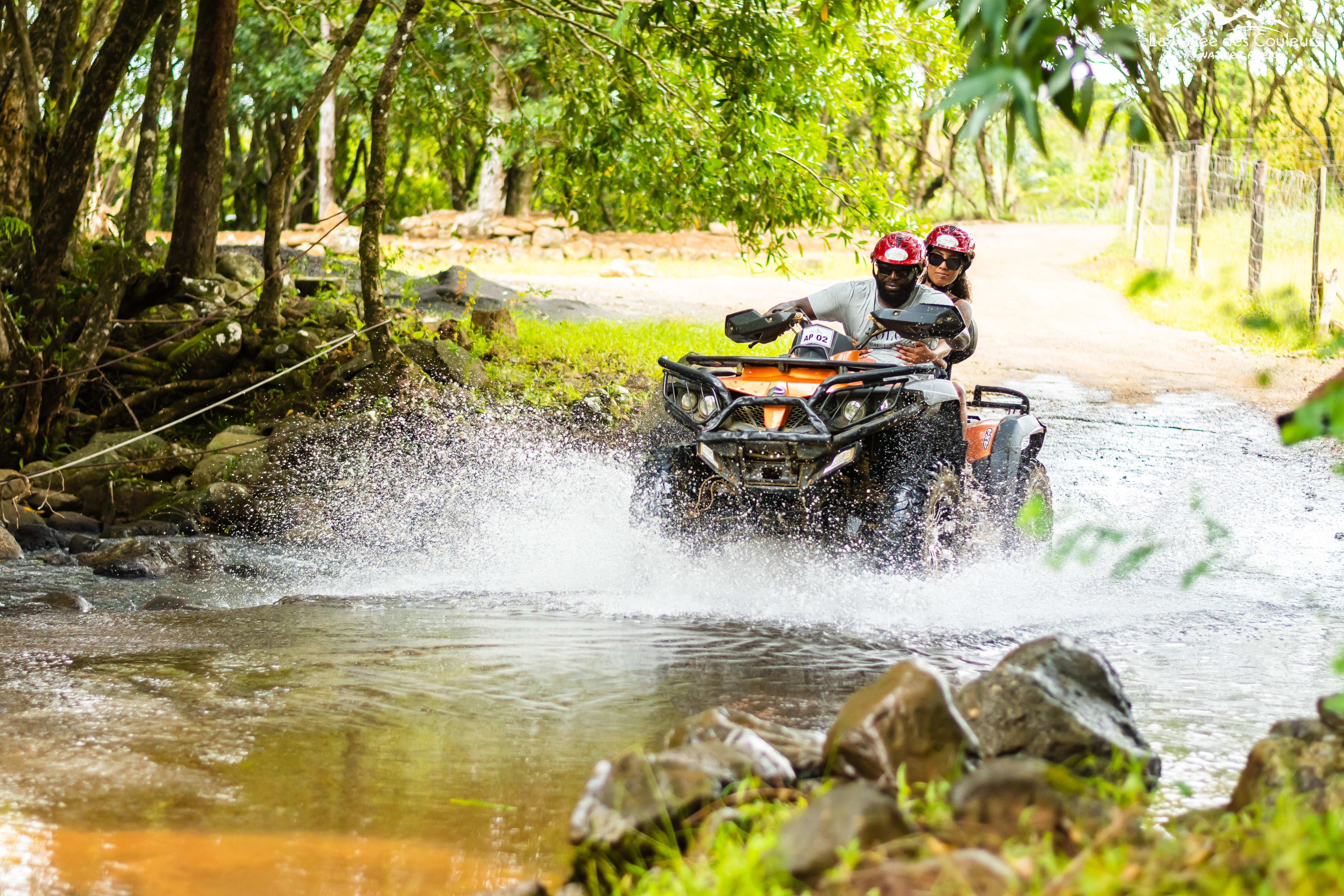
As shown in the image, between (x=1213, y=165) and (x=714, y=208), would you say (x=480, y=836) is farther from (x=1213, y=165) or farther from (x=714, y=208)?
(x=1213, y=165)

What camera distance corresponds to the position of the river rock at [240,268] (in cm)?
1378

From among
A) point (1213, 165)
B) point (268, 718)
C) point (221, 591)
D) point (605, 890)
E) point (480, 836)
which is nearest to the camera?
point (605, 890)

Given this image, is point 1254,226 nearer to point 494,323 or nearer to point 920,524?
point 494,323

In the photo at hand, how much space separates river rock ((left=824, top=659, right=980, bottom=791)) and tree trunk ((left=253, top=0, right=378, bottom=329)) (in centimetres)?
862

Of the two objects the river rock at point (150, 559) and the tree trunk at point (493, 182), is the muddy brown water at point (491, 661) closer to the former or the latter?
the river rock at point (150, 559)

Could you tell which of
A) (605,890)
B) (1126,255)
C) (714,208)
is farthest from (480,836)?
(1126,255)

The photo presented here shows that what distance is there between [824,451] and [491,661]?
71.8 inches

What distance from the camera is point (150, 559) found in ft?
27.9

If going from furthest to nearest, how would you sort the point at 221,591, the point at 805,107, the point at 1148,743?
the point at 805,107, the point at 221,591, the point at 1148,743

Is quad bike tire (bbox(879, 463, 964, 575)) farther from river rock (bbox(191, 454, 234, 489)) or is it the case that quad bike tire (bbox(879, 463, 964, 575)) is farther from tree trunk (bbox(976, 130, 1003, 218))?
tree trunk (bbox(976, 130, 1003, 218))

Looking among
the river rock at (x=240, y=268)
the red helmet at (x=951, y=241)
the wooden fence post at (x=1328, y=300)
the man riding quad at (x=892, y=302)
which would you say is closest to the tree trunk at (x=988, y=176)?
the wooden fence post at (x=1328, y=300)

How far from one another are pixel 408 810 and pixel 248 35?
2806cm

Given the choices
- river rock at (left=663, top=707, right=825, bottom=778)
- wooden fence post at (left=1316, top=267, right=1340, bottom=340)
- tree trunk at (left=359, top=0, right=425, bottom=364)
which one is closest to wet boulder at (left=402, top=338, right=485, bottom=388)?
tree trunk at (left=359, top=0, right=425, bottom=364)

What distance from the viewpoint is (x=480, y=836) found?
3865 mm
